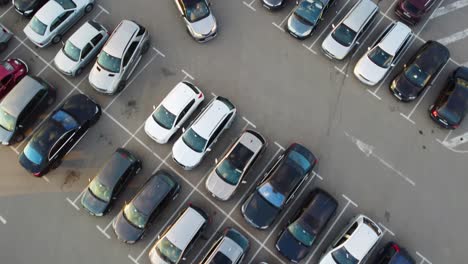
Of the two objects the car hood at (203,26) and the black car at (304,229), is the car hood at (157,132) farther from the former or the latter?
the black car at (304,229)

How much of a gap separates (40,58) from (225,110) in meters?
11.6

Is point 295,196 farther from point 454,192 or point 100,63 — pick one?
point 100,63

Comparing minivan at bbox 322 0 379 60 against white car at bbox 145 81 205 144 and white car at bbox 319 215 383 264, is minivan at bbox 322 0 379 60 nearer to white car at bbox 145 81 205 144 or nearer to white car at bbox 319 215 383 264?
white car at bbox 145 81 205 144

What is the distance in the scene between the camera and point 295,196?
71.8 feet

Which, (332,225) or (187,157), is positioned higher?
(332,225)

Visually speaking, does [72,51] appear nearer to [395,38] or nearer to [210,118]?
[210,118]

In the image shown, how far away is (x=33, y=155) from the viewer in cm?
2155

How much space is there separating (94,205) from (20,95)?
23.4ft

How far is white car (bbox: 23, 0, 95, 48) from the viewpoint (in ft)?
78.1

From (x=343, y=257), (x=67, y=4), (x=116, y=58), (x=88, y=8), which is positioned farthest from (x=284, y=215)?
(x=67, y=4)

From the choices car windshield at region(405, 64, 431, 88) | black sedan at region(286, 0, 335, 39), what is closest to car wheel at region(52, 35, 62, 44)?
black sedan at region(286, 0, 335, 39)

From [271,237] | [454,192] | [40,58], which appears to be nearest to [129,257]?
[271,237]

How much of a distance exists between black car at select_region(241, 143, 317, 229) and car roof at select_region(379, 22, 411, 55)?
7.74m

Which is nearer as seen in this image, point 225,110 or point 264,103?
point 225,110
